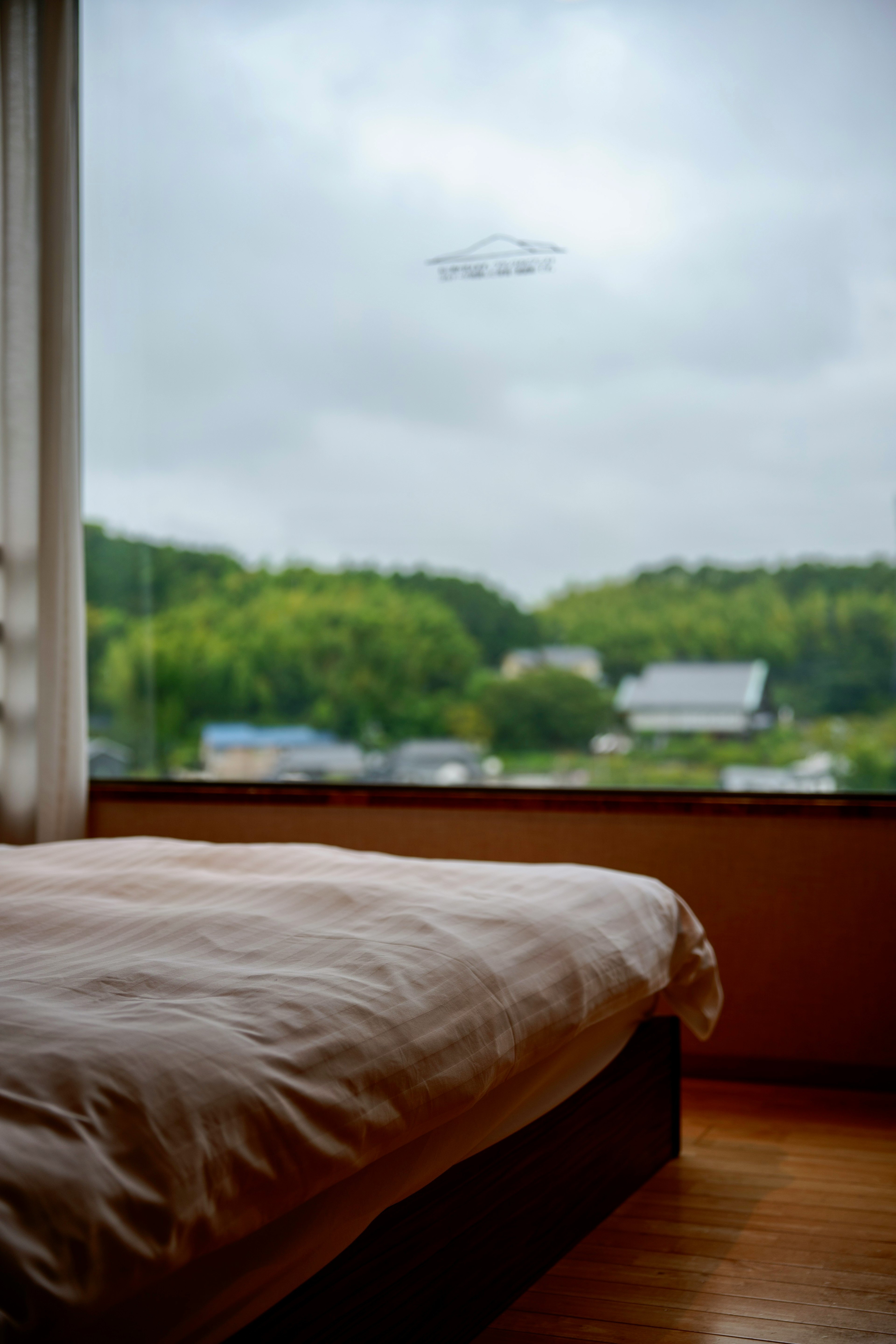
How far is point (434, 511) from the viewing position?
3379 mm

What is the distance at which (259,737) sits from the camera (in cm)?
351

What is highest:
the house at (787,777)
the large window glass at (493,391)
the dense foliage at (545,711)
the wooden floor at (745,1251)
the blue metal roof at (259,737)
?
the large window glass at (493,391)

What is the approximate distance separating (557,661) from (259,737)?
91cm

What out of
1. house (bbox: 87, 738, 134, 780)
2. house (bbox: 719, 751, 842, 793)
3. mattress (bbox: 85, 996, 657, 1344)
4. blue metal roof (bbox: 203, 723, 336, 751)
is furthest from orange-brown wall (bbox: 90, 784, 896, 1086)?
mattress (bbox: 85, 996, 657, 1344)

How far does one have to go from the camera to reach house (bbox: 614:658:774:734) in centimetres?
315

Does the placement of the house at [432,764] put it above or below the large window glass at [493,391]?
below

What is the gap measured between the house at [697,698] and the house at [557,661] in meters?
0.09

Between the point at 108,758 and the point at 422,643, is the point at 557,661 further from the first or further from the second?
the point at 108,758

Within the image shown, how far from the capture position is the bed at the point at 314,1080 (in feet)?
3.11

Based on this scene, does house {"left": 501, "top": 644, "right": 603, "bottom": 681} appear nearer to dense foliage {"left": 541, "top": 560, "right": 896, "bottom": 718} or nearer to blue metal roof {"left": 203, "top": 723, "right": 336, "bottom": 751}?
dense foliage {"left": 541, "top": 560, "right": 896, "bottom": 718}

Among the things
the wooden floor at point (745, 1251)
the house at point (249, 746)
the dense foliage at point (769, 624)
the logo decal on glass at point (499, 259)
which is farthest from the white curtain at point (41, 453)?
the wooden floor at point (745, 1251)

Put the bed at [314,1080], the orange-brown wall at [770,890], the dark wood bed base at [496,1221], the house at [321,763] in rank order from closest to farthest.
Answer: the bed at [314,1080] < the dark wood bed base at [496,1221] < the orange-brown wall at [770,890] < the house at [321,763]

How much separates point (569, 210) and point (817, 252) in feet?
2.17

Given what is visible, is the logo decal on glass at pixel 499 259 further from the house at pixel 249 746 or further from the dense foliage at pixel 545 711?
the house at pixel 249 746
